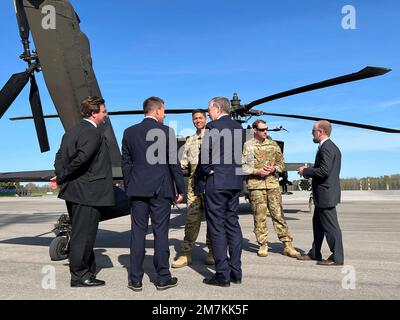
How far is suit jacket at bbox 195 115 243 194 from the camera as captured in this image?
13.8 feet

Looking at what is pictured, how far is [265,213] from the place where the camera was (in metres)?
5.76

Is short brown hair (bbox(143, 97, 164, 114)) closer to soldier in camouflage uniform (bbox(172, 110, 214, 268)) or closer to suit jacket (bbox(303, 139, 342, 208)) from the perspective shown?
soldier in camouflage uniform (bbox(172, 110, 214, 268))

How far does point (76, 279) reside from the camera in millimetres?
4047

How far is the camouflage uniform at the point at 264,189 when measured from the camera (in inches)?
225

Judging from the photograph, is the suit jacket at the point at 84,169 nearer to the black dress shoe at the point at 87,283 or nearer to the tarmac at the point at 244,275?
the black dress shoe at the point at 87,283

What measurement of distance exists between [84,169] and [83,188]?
0.21 meters

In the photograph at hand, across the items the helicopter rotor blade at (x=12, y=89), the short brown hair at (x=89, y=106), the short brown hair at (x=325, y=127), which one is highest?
the helicopter rotor blade at (x=12, y=89)

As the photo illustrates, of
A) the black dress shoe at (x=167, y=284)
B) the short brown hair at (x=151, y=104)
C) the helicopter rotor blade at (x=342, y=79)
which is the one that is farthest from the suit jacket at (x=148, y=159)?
the helicopter rotor blade at (x=342, y=79)

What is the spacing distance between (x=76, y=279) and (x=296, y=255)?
121 inches

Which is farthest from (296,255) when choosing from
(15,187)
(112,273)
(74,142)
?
(15,187)

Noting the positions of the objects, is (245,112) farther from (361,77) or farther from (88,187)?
(88,187)

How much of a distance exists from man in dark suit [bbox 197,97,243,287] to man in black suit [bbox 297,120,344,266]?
1.43 metres

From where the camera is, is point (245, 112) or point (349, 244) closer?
point (349, 244)
